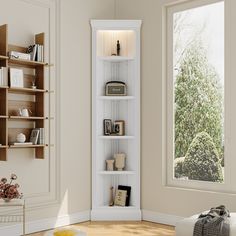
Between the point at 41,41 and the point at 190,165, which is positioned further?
the point at 190,165

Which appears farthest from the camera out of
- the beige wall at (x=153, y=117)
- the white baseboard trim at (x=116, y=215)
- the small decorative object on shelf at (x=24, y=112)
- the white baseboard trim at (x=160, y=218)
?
the white baseboard trim at (x=116, y=215)

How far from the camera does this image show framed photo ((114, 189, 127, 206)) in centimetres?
565

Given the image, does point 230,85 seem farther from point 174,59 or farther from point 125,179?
point 125,179

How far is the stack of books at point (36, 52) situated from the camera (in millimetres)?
4758

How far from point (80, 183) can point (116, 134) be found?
823mm

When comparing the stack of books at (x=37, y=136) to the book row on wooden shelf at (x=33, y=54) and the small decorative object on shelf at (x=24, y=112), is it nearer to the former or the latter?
the small decorative object on shelf at (x=24, y=112)

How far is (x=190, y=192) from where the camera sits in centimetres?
514

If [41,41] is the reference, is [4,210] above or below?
below

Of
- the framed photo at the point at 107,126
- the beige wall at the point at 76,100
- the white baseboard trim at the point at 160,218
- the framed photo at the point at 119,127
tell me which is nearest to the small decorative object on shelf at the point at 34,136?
the beige wall at the point at 76,100

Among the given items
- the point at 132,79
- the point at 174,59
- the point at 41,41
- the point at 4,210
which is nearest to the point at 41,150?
the point at 4,210

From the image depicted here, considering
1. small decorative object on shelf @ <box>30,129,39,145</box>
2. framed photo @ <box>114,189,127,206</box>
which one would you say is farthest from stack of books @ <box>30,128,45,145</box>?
framed photo @ <box>114,189,127,206</box>

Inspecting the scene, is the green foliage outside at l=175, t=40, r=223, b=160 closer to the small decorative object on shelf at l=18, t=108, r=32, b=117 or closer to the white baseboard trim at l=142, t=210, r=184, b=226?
the white baseboard trim at l=142, t=210, r=184, b=226

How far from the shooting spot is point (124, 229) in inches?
198

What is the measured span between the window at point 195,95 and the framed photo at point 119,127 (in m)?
0.66
